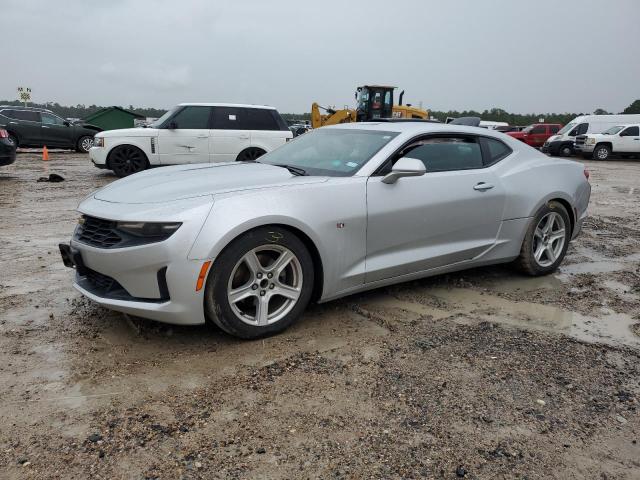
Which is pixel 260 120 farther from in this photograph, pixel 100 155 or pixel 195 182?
pixel 195 182

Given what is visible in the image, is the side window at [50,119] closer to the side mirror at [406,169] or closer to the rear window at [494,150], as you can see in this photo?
the rear window at [494,150]

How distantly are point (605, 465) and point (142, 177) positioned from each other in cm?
344

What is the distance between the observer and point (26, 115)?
60.7 ft

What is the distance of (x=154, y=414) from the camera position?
8.21 feet

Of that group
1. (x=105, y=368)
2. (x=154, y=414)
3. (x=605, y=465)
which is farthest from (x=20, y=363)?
(x=605, y=465)

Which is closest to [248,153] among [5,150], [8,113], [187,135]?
[187,135]

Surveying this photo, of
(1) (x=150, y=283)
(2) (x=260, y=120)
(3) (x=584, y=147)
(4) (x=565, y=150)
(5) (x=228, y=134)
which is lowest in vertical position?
(4) (x=565, y=150)

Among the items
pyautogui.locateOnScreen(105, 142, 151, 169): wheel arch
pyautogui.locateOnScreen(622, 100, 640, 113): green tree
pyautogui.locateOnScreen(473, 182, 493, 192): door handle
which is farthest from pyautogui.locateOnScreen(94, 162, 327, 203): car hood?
pyautogui.locateOnScreen(622, 100, 640, 113): green tree

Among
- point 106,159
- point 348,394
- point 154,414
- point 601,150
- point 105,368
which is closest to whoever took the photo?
point 154,414

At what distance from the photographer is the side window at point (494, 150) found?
4.52 m

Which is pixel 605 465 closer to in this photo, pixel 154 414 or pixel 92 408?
pixel 154 414

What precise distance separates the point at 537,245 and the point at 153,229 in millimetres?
3525

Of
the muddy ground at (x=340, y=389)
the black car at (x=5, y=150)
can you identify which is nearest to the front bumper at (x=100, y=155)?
the black car at (x=5, y=150)

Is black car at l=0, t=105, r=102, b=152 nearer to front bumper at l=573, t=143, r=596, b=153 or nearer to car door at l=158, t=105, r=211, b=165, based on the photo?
car door at l=158, t=105, r=211, b=165
